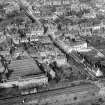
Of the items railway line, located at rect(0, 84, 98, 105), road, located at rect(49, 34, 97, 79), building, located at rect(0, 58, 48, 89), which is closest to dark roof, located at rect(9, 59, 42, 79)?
building, located at rect(0, 58, 48, 89)

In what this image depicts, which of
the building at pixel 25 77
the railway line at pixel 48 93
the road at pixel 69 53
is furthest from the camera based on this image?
the road at pixel 69 53

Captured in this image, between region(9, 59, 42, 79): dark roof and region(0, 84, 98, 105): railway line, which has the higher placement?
region(9, 59, 42, 79): dark roof

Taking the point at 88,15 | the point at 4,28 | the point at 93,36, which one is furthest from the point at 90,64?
the point at 88,15

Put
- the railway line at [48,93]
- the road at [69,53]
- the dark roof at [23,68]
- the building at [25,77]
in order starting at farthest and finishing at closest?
1. the road at [69,53]
2. the dark roof at [23,68]
3. the building at [25,77]
4. the railway line at [48,93]

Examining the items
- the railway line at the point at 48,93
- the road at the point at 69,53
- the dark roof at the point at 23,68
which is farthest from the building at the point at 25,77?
the road at the point at 69,53

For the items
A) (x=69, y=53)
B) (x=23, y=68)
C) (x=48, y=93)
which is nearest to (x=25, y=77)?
(x=23, y=68)

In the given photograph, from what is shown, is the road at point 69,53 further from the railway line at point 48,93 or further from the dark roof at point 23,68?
the dark roof at point 23,68

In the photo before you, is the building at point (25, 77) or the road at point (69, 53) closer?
the building at point (25, 77)

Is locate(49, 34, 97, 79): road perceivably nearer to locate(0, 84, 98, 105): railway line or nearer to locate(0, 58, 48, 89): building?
locate(0, 84, 98, 105): railway line
